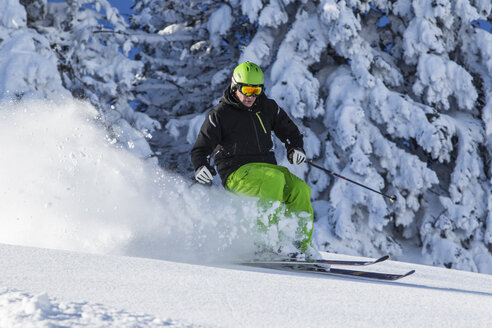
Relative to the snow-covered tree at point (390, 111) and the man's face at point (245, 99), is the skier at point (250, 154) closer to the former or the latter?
the man's face at point (245, 99)

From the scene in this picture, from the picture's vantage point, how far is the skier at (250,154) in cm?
475

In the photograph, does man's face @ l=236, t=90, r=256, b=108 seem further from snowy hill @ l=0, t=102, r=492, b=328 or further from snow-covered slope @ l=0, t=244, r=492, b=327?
snow-covered slope @ l=0, t=244, r=492, b=327

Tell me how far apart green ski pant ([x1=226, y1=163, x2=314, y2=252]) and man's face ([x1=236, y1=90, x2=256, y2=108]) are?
0.59 m

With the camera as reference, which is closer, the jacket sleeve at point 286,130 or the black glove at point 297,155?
the black glove at point 297,155

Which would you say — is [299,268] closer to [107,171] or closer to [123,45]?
[107,171]

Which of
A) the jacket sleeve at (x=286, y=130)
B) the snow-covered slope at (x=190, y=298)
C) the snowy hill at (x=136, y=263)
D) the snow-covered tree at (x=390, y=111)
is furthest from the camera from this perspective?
the snow-covered tree at (x=390, y=111)

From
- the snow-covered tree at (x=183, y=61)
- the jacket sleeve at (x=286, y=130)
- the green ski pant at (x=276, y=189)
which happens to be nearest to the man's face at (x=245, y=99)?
the jacket sleeve at (x=286, y=130)

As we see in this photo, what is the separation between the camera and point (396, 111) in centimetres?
1044

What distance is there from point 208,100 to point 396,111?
14.6 feet

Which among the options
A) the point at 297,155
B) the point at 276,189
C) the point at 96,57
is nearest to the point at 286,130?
the point at 297,155

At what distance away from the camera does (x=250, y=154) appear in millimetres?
5102

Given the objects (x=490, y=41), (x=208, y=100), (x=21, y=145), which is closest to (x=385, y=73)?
(x=490, y=41)

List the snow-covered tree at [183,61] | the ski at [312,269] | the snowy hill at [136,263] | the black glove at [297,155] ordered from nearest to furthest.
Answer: the snowy hill at [136,263] < the ski at [312,269] < the black glove at [297,155] < the snow-covered tree at [183,61]

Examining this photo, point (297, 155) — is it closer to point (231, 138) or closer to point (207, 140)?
point (231, 138)
